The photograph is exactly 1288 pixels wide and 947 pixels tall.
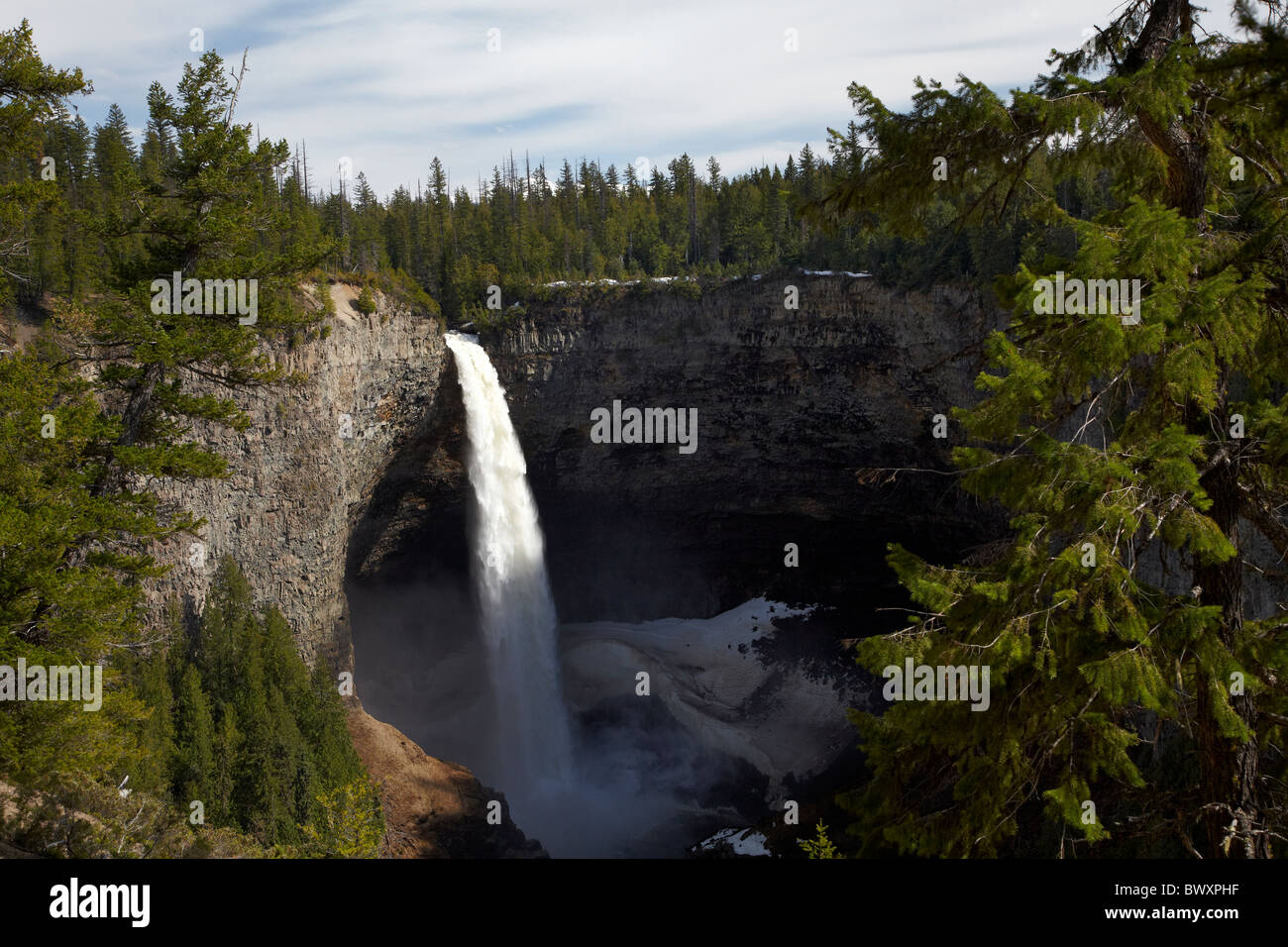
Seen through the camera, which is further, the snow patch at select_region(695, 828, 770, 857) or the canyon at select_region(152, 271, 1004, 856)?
the canyon at select_region(152, 271, 1004, 856)

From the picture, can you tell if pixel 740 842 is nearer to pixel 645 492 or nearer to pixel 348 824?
pixel 348 824

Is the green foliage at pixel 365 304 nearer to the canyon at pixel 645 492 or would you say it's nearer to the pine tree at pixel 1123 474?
the canyon at pixel 645 492

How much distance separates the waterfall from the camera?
Answer: 44.5 metres

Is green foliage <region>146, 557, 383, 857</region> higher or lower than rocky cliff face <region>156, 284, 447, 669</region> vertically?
lower

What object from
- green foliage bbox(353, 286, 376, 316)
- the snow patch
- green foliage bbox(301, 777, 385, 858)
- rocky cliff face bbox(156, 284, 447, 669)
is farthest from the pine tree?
green foliage bbox(353, 286, 376, 316)

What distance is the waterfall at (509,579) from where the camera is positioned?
4453 cm

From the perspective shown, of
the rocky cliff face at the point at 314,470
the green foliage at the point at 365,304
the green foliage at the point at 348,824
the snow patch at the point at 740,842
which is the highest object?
the green foliage at the point at 365,304

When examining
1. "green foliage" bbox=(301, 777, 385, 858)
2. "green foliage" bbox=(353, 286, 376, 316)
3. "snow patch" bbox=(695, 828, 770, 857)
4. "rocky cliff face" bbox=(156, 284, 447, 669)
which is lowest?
"snow patch" bbox=(695, 828, 770, 857)

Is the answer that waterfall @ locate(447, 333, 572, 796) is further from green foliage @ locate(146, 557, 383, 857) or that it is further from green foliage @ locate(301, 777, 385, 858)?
green foliage @ locate(301, 777, 385, 858)

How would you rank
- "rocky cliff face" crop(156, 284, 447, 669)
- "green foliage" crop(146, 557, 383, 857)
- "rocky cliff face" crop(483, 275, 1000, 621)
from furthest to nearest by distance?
"rocky cliff face" crop(483, 275, 1000, 621) < "rocky cliff face" crop(156, 284, 447, 669) < "green foliage" crop(146, 557, 383, 857)

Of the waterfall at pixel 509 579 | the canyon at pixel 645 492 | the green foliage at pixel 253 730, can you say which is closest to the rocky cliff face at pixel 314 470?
the canyon at pixel 645 492

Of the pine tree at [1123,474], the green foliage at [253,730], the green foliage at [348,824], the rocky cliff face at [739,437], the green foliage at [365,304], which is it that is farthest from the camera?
the rocky cliff face at [739,437]
